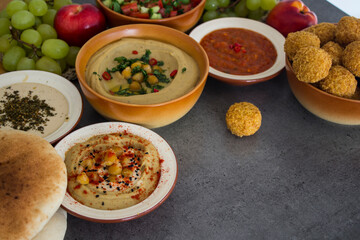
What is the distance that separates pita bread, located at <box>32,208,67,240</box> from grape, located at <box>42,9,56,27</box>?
1.65 metres

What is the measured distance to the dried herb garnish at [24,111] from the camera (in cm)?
202

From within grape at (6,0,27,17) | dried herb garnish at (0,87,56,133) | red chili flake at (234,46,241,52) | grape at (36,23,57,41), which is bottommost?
dried herb garnish at (0,87,56,133)

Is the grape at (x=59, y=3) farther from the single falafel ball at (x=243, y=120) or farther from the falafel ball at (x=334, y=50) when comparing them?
the falafel ball at (x=334, y=50)

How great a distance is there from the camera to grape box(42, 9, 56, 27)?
2.60 m

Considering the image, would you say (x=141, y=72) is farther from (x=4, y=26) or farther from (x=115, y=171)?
(x=4, y=26)

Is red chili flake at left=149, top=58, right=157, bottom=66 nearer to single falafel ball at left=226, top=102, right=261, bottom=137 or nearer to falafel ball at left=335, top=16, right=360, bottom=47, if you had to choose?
single falafel ball at left=226, top=102, right=261, bottom=137

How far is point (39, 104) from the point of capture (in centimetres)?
214

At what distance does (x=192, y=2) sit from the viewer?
9.44 ft

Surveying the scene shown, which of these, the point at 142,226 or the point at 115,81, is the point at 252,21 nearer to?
the point at 115,81

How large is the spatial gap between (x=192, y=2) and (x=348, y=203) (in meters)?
2.05

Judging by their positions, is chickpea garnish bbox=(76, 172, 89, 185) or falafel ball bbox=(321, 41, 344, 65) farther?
falafel ball bbox=(321, 41, 344, 65)

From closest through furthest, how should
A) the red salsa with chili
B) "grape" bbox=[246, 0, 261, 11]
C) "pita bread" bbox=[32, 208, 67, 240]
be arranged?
"pita bread" bbox=[32, 208, 67, 240]
the red salsa with chili
"grape" bbox=[246, 0, 261, 11]

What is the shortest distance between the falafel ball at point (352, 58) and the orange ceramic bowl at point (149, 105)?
3.00 ft

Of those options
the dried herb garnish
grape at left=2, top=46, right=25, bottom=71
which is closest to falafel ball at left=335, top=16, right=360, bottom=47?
the dried herb garnish
